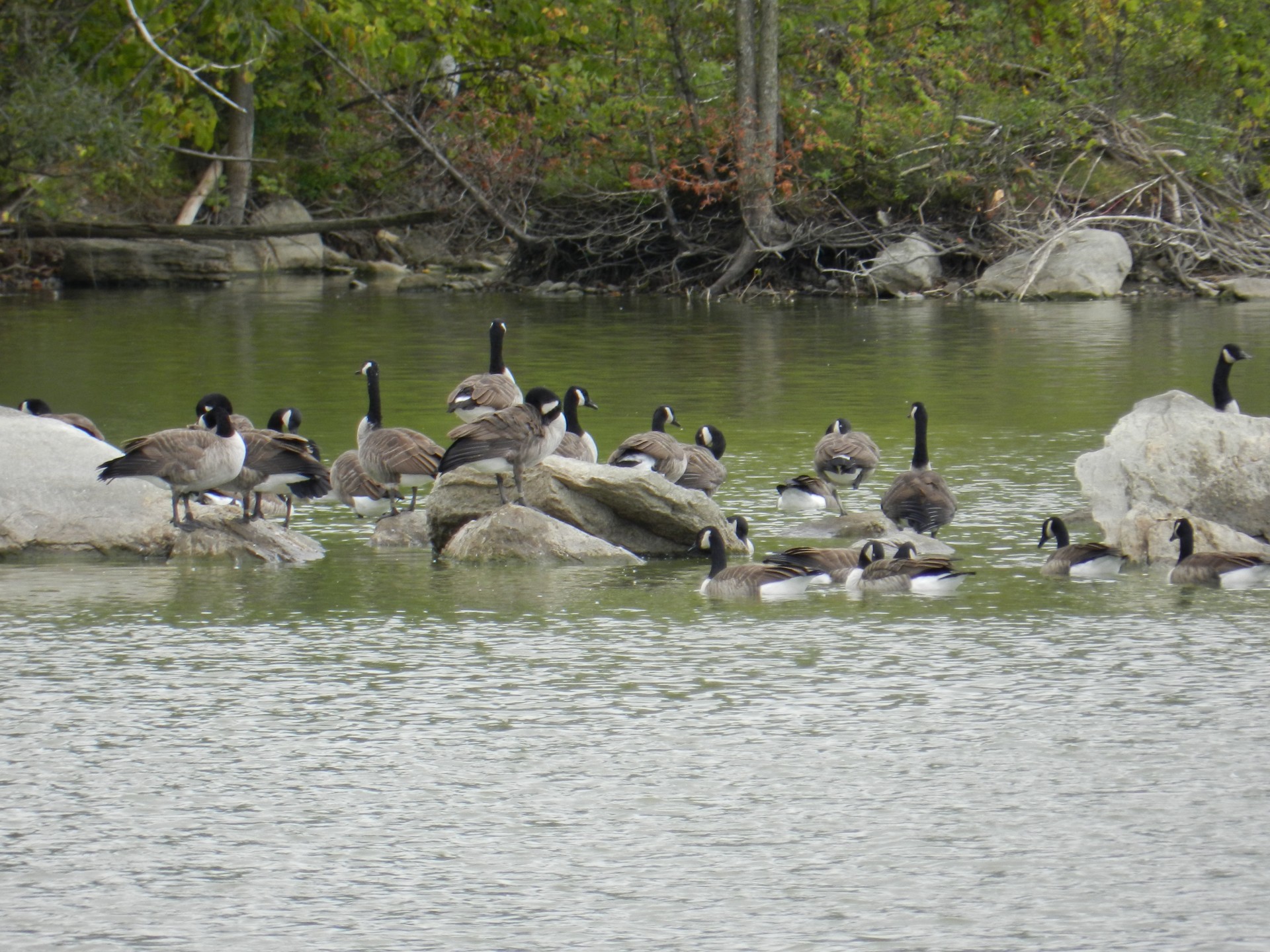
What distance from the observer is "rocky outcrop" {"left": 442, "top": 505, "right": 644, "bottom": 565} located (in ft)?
31.2

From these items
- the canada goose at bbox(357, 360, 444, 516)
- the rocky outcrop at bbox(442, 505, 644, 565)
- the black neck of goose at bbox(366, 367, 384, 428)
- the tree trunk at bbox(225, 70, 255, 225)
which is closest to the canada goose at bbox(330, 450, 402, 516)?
the canada goose at bbox(357, 360, 444, 516)

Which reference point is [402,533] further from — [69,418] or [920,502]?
[69,418]

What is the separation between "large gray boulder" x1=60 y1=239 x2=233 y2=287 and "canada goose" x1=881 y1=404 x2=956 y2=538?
1202 inches

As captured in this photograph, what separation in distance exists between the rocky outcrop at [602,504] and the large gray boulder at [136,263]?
29840mm

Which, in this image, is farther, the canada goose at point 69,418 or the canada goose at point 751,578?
the canada goose at point 69,418

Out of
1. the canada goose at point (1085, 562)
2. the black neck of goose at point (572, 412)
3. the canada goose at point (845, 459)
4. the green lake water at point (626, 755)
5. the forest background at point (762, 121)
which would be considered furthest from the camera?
the forest background at point (762, 121)

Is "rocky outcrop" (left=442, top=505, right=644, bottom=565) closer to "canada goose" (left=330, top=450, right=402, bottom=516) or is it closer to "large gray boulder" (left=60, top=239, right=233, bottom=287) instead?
"canada goose" (left=330, top=450, right=402, bottom=516)

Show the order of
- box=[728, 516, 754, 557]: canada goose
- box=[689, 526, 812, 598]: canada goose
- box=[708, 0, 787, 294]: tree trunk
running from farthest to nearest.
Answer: box=[708, 0, 787, 294]: tree trunk → box=[728, 516, 754, 557]: canada goose → box=[689, 526, 812, 598]: canada goose

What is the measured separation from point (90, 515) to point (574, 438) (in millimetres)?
2993

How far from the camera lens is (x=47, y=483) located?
9961mm

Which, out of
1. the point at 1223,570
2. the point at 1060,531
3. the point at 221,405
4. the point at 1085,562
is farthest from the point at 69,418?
the point at 1223,570

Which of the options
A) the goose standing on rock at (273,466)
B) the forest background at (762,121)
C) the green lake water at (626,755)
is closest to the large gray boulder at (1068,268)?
the forest background at (762,121)

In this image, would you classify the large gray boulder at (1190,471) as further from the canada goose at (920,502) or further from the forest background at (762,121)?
the forest background at (762,121)

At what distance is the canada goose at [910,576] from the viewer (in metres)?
8.50
